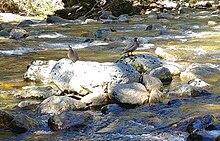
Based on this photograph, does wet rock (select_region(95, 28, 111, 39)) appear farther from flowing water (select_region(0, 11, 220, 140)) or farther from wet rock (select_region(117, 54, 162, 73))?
wet rock (select_region(117, 54, 162, 73))

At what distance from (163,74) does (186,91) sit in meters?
1.39

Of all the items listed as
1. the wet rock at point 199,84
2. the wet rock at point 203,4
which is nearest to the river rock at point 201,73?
the wet rock at point 199,84

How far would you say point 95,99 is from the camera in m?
7.86

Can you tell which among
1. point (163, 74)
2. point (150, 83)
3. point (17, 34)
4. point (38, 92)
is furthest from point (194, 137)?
point (17, 34)

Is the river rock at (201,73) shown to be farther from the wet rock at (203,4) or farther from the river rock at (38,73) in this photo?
the wet rock at (203,4)

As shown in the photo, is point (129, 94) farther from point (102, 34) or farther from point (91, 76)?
point (102, 34)

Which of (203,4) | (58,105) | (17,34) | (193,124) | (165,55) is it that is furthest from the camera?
(203,4)

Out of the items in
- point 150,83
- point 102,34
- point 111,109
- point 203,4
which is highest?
point 150,83

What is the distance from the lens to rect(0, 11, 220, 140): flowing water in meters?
7.93

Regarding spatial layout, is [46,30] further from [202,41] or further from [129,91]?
[129,91]

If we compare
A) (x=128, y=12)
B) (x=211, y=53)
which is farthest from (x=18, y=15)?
(x=211, y=53)

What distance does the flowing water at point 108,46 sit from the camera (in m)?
7.93

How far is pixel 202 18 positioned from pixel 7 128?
19116mm

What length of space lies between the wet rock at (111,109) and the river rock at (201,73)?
2661 mm
